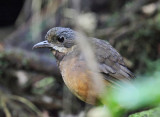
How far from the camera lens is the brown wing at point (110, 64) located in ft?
10.6

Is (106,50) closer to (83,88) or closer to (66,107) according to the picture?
(83,88)

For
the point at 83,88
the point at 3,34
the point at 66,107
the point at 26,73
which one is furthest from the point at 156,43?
the point at 3,34

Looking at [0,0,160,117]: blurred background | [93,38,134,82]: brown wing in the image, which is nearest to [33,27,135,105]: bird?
[93,38,134,82]: brown wing

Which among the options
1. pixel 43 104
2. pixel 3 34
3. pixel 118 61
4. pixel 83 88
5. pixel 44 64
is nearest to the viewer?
pixel 83 88

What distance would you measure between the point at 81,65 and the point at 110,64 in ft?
1.10

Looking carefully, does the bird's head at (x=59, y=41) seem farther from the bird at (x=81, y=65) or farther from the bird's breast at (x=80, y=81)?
the bird's breast at (x=80, y=81)

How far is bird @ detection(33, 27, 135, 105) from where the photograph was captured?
3070mm

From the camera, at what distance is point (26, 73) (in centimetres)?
577

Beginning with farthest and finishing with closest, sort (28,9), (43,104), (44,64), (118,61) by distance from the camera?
1. (28,9)
2. (43,104)
3. (44,64)
4. (118,61)

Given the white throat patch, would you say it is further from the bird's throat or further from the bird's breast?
the bird's breast

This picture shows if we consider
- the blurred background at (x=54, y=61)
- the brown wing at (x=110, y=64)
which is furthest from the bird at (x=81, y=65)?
the blurred background at (x=54, y=61)

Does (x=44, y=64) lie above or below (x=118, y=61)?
below

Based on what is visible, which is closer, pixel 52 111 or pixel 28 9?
pixel 52 111

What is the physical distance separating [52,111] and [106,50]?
2.82 m
